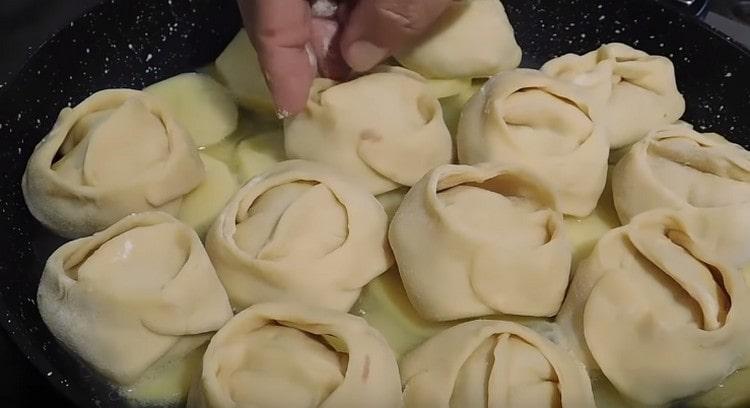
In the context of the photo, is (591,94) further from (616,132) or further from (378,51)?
(378,51)

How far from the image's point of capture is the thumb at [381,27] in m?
1.05

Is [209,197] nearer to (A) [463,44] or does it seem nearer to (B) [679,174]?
(A) [463,44]

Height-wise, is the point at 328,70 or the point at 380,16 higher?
the point at 380,16

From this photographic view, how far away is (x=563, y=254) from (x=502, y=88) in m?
→ 0.24

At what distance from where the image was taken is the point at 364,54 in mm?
1107

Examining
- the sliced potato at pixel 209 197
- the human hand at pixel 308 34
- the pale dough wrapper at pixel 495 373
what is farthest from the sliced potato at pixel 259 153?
the pale dough wrapper at pixel 495 373

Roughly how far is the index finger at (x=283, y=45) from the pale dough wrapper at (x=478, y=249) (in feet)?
0.66

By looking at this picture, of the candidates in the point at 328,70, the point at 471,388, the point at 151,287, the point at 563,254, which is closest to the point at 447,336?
the point at 471,388

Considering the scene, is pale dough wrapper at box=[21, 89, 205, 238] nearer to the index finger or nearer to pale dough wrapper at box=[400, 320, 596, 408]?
the index finger

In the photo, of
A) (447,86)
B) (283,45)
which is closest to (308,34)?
(283,45)

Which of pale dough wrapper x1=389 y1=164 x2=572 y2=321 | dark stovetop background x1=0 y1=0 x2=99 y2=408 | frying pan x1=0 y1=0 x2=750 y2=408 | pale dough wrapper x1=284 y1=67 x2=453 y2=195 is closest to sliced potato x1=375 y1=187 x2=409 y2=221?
pale dough wrapper x1=284 y1=67 x2=453 y2=195

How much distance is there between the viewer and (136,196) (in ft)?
3.44

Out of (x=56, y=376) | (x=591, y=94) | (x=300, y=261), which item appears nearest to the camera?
(x=56, y=376)

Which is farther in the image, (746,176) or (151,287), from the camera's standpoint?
(746,176)
